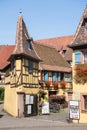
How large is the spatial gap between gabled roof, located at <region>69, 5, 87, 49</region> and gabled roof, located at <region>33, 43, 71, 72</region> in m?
12.7

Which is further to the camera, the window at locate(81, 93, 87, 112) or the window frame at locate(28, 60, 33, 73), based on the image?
the window frame at locate(28, 60, 33, 73)

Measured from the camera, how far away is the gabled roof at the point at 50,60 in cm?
4006

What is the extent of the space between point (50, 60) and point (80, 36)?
1663 centimetres

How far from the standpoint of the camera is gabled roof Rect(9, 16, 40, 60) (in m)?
32.0

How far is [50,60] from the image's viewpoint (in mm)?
42156

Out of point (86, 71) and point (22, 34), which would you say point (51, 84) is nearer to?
point (22, 34)

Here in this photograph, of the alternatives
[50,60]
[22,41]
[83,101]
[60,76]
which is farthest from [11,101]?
[50,60]

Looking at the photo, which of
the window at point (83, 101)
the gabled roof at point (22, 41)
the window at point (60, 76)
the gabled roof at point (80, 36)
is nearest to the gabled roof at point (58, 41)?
the window at point (60, 76)

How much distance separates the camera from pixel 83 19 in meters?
26.1

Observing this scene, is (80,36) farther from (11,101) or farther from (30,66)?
(11,101)

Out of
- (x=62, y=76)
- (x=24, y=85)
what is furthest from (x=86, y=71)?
(x=62, y=76)

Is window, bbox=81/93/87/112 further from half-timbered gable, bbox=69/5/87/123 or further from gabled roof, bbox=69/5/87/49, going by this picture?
gabled roof, bbox=69/5/87/49

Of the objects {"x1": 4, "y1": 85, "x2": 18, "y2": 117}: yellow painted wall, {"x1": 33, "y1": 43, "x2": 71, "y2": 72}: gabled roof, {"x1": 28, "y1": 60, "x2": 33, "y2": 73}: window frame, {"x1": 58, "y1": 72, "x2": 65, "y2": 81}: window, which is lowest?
{"x1": 4, "y1": 85, "x2": 18, "y2": 117}: yellow painted wall

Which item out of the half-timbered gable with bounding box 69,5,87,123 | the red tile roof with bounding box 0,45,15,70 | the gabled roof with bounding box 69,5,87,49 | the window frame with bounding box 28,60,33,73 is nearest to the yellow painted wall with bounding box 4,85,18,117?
the window frame with bounding box 28,60,33,73
